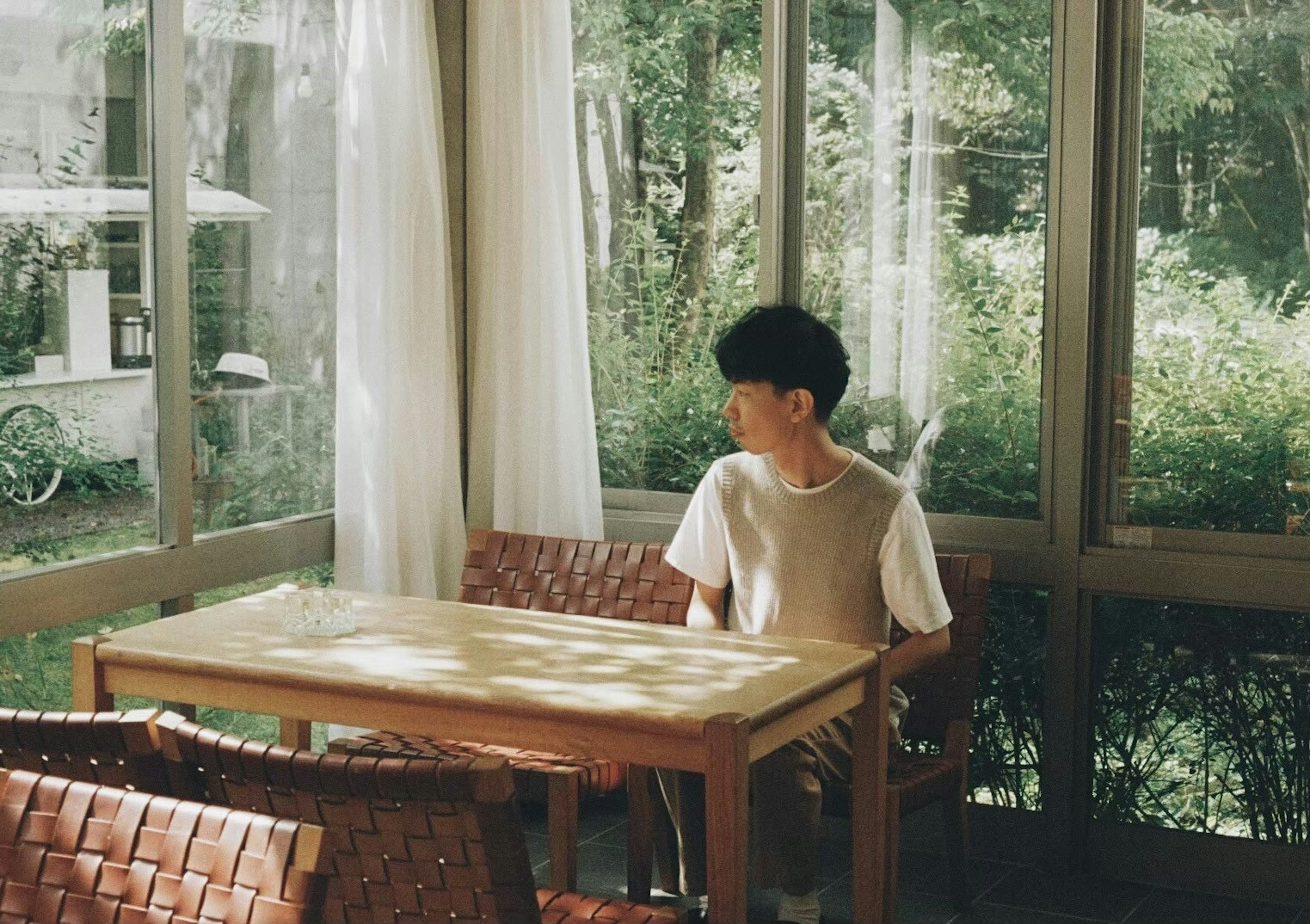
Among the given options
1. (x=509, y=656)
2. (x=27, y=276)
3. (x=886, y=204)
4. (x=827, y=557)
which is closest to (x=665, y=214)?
(x=886, y=204)

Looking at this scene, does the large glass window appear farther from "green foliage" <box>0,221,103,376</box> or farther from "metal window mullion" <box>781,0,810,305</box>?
"metal window mullion" <box>781,0,810,305</box>

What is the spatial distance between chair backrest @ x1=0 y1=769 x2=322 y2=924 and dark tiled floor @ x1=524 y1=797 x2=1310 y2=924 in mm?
1699

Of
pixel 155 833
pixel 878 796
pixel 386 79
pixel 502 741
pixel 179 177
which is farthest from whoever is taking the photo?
pixel 386 79

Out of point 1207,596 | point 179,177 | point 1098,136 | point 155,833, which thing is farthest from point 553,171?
point 155,833

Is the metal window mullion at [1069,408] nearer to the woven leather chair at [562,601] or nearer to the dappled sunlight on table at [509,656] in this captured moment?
the woven leather chair at [562,601]

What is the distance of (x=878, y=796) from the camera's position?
9.55ft

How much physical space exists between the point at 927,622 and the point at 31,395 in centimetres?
186

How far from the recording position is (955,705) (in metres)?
3.57

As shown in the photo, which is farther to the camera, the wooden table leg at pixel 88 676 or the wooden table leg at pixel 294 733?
the wooden table leg at pixel 294 733

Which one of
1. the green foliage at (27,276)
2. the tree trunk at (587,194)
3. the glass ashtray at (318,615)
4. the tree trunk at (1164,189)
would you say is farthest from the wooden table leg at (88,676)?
the tree trunk at (1164,189)

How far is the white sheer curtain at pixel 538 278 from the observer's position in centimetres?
419

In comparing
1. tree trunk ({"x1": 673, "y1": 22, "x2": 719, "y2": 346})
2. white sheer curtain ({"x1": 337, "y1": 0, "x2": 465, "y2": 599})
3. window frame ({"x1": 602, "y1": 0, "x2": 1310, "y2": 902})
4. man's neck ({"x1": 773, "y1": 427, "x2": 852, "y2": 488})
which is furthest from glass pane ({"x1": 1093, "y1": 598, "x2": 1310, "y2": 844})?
white sheer curtain ({"x1": 337, "y1": 0, "x2": 465, "y2": 599})

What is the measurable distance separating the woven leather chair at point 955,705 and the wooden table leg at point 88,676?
1.58 metres

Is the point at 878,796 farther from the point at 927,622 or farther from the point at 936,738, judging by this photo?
the point at 936,738
